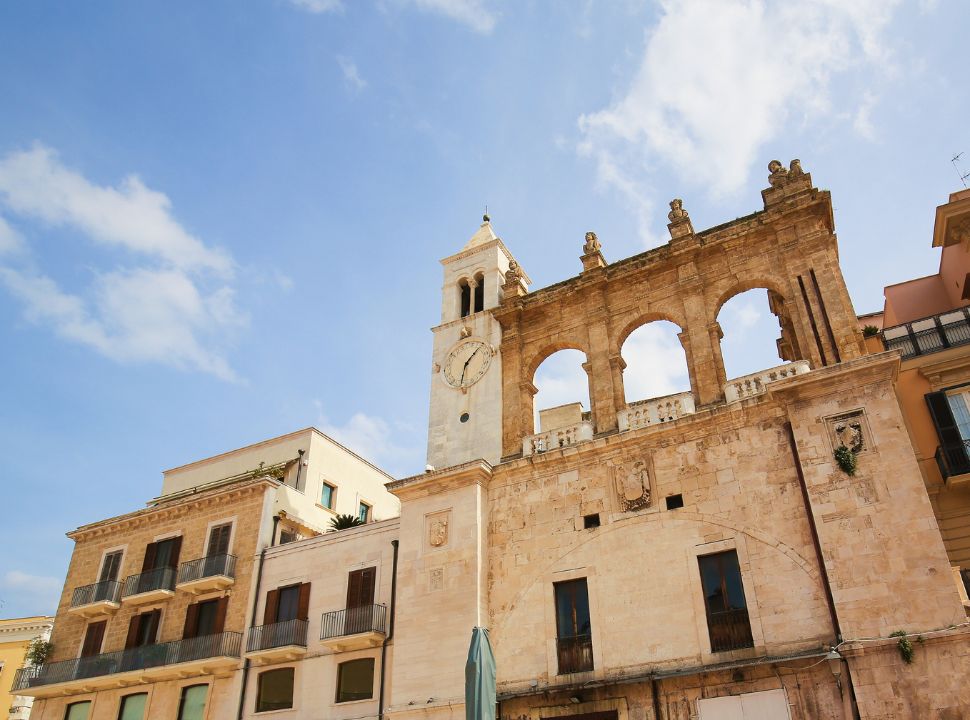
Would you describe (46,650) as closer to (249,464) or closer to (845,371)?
(249,464)

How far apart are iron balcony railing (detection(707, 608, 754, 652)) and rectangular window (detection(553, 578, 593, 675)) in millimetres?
2620

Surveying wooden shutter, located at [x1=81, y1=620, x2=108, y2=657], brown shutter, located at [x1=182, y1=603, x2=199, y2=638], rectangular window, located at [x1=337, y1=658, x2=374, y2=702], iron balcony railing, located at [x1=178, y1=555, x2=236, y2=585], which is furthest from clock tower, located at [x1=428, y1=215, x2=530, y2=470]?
wooden shutter, located at [x1=81, y1=620, x2=108, y2=657]

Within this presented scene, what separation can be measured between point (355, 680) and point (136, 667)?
7680mm

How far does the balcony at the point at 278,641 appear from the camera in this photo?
22.2 meters

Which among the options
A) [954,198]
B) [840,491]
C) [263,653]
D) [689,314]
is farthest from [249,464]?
[954,198]

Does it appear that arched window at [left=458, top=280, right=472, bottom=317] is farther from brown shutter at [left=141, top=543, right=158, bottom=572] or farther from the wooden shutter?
the wooden shutter

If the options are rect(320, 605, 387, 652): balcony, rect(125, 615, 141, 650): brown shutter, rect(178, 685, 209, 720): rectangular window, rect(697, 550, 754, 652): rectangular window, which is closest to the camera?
rect(697, 550, 754, 652): rectangular window

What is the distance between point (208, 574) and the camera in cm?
2502

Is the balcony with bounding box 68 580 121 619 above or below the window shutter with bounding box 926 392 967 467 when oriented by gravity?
below

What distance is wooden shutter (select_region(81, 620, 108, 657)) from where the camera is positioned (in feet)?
86.1

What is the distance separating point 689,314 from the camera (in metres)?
21.0

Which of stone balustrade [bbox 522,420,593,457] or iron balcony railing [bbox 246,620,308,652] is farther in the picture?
iron balcony railing [bbox 246,620,308,652]

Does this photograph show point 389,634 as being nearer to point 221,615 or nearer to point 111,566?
point 221,615

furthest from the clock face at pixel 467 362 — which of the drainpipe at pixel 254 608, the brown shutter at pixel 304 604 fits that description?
the drainpipe at pixel 254 608
